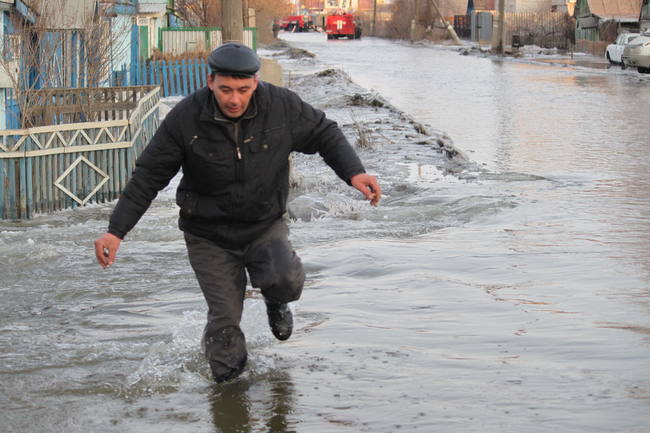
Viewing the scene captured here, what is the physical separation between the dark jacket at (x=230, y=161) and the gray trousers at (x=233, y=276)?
0.06 meters

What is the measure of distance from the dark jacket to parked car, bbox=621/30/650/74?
33804 mm

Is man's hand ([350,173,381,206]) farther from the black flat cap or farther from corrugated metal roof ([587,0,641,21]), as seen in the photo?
corrugated metal roof ([587,0,641,21])

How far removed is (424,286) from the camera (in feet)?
25.0

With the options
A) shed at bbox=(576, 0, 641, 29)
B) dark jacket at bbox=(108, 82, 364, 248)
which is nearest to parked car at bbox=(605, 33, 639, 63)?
shed at bbox=(576, 0, 641, 29)

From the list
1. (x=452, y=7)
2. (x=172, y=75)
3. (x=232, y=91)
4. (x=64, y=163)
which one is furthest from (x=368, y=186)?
(x=452, y=7)

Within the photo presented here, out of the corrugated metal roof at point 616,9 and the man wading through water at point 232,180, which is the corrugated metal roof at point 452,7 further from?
the man wading through water at point 232,180

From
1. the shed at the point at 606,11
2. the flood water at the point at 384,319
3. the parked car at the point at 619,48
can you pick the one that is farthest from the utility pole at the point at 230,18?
the shed at the point at 606,11

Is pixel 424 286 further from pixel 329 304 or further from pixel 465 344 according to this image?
pixel 465 344

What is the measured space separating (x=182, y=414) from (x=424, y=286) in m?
2.93

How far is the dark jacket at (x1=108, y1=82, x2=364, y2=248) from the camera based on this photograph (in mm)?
4941

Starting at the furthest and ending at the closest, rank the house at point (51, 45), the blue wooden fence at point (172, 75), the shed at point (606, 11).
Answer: the shed at point (606, 11), the blue wooden fence at point (172, 75), the house at point (51, 45)

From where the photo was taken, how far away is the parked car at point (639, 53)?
122ft

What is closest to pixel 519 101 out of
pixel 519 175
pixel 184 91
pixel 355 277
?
pixel 184 91

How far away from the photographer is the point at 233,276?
5250mm
